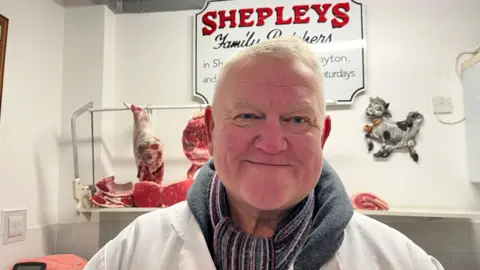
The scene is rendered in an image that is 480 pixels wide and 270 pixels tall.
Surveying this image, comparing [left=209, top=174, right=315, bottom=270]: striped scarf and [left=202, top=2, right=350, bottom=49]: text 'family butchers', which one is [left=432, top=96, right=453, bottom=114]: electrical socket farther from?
[left=209, top=174, right=315, bottom=270]: striped scarf

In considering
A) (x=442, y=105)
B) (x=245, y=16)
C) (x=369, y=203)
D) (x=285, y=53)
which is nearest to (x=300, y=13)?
(x=245, y=16)

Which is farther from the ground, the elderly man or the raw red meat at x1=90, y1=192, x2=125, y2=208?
the elderly man

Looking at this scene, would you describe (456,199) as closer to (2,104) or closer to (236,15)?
(236,15)

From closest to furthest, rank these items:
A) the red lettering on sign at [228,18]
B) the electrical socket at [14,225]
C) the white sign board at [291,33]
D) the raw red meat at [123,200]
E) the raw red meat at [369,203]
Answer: the electrical socket at [14,225]
the raw red meat at [369,203]
the raw red meat at [123,200]
the white sign board at [291,33]
the red lettering on sign at [228,18]

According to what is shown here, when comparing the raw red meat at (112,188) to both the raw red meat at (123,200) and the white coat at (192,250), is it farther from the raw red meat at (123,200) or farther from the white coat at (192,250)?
the white coat at (192,250)

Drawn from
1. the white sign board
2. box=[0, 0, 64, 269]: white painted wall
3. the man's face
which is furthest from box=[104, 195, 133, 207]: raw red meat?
the man's face

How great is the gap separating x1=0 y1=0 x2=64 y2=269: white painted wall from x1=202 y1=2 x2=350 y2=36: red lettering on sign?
698 millimetres

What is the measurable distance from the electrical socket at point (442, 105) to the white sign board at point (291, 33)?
0.31 m

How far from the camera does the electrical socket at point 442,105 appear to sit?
1716 mm

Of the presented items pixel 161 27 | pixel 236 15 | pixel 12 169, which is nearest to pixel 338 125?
pixel 236 15

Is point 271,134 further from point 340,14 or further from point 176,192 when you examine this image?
point 340,14

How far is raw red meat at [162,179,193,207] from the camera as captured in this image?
1.57 meters

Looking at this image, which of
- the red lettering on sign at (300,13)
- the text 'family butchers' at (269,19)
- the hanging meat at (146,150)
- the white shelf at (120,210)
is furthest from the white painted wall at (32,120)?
the red lettering on sign at (300,13)

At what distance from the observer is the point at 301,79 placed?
2.06 ft
